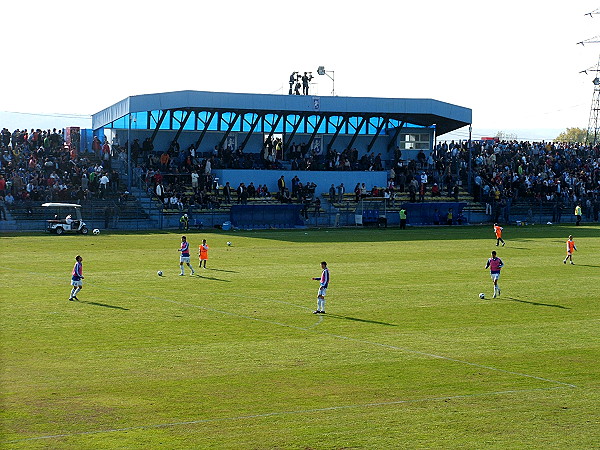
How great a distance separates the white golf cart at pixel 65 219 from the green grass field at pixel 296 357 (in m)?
17.4

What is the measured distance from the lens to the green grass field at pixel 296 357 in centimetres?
1786

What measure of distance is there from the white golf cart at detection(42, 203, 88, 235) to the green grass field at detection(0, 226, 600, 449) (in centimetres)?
1741

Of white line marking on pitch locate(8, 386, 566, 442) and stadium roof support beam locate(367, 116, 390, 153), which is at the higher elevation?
stadium roof support beam locate(367, 116, 390, 153)

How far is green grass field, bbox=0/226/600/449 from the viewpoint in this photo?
17.9 metres

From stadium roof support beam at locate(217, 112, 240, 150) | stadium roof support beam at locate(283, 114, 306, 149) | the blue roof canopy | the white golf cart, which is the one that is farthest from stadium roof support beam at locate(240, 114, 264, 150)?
the white golf cart

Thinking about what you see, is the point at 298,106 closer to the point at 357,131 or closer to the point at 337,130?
the point at 337,130

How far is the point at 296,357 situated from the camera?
24.2 meters

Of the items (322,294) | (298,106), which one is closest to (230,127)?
(298,106)

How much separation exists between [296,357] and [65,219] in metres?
42.6

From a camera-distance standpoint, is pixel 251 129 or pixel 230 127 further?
pixel 251 129

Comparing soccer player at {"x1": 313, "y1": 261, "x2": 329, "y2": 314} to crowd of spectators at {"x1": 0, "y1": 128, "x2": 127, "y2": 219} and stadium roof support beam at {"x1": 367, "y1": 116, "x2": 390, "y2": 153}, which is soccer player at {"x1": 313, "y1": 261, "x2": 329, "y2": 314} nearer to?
crowd of spectators at {"x1": 0, "y1": 128, "x2": 127, "y2": 219}

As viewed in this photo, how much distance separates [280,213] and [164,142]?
15.2m

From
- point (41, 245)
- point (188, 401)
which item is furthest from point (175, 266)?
point (188, 401)

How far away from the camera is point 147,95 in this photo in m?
73.3
